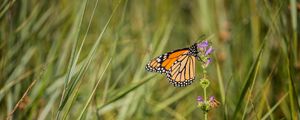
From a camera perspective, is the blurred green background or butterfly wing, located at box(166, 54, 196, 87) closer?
butterfly wing, located at box(166, 54, 196, 87)

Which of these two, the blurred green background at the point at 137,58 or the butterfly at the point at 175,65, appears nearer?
the butterfly at the point at 175,65

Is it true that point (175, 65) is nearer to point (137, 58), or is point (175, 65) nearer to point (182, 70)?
point (182, 70)

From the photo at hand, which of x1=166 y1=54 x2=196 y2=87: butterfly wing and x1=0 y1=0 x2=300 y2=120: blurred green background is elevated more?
x1=0 y1=0 x2=300 y2=120: blurred green background

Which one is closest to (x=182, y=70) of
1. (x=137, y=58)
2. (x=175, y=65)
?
(x=175, y=65)

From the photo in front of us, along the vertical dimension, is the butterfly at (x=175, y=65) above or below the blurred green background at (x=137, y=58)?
below

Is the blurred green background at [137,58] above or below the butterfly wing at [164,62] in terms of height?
above
